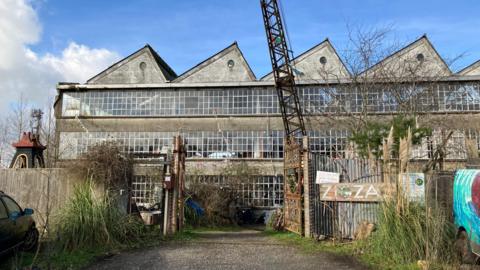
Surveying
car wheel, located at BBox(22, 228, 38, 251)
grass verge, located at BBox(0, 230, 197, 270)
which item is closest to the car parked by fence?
car wheel, located at BBox(22, 228, 38, 251)

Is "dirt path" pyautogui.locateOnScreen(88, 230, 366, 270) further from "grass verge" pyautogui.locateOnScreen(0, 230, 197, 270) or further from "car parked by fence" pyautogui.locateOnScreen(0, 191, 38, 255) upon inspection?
"car parked by fence" pyautogui.locateOnScreen(0, 191, 38, 255)

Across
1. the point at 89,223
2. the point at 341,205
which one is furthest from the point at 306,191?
the point at 89,223

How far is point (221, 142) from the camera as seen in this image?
93.7 ft

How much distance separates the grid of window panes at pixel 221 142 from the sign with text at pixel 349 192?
1705 cm

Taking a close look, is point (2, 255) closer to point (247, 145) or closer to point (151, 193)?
point (151, 193)

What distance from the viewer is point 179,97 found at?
29.7 metres

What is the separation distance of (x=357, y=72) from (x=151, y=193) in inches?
488

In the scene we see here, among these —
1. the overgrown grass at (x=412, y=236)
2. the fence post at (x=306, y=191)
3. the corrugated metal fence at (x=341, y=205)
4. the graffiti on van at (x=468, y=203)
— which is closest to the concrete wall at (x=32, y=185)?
the fence post at (x=306, y=191)

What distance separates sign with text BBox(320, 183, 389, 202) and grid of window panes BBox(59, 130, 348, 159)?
55.9 ft

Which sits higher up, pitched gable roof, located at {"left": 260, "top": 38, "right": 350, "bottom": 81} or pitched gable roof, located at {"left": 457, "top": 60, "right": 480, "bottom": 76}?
pitched gable roof, located at {"left": 260, "top": 38, "right": 350, "bottom": 81}

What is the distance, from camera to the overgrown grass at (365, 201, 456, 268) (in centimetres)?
735

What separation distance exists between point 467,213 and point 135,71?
27614mm

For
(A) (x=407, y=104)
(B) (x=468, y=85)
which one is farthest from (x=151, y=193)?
(B) (x=468, y=85)

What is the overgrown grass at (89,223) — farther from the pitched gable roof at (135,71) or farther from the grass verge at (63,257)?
the pitched gable roof at (135,71)
